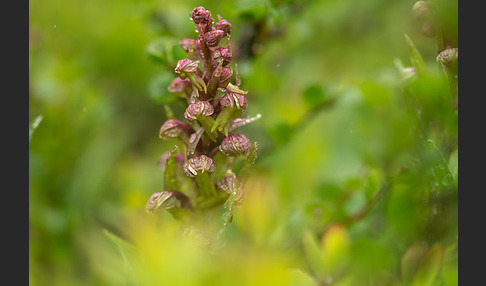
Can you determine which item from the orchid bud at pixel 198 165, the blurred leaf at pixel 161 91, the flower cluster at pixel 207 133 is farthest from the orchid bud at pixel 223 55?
the blurred leaf at pixel 161 91

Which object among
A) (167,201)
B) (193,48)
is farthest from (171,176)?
(193,48)

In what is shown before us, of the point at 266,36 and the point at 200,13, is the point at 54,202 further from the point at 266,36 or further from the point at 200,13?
the point at 200,13

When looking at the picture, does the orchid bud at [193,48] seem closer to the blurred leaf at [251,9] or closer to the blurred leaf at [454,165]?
the blurred leaf at [251,9]

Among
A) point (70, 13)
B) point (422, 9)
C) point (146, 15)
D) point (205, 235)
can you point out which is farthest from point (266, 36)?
point (70, 13)

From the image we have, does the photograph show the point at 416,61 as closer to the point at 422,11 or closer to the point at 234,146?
the point at 422,11

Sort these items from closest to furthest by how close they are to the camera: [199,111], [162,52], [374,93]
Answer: [199,111], [162,52], [374,93]

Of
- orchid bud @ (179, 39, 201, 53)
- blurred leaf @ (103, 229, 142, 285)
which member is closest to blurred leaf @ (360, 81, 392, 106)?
orchid bud @ (179, 39, 201, 53)
